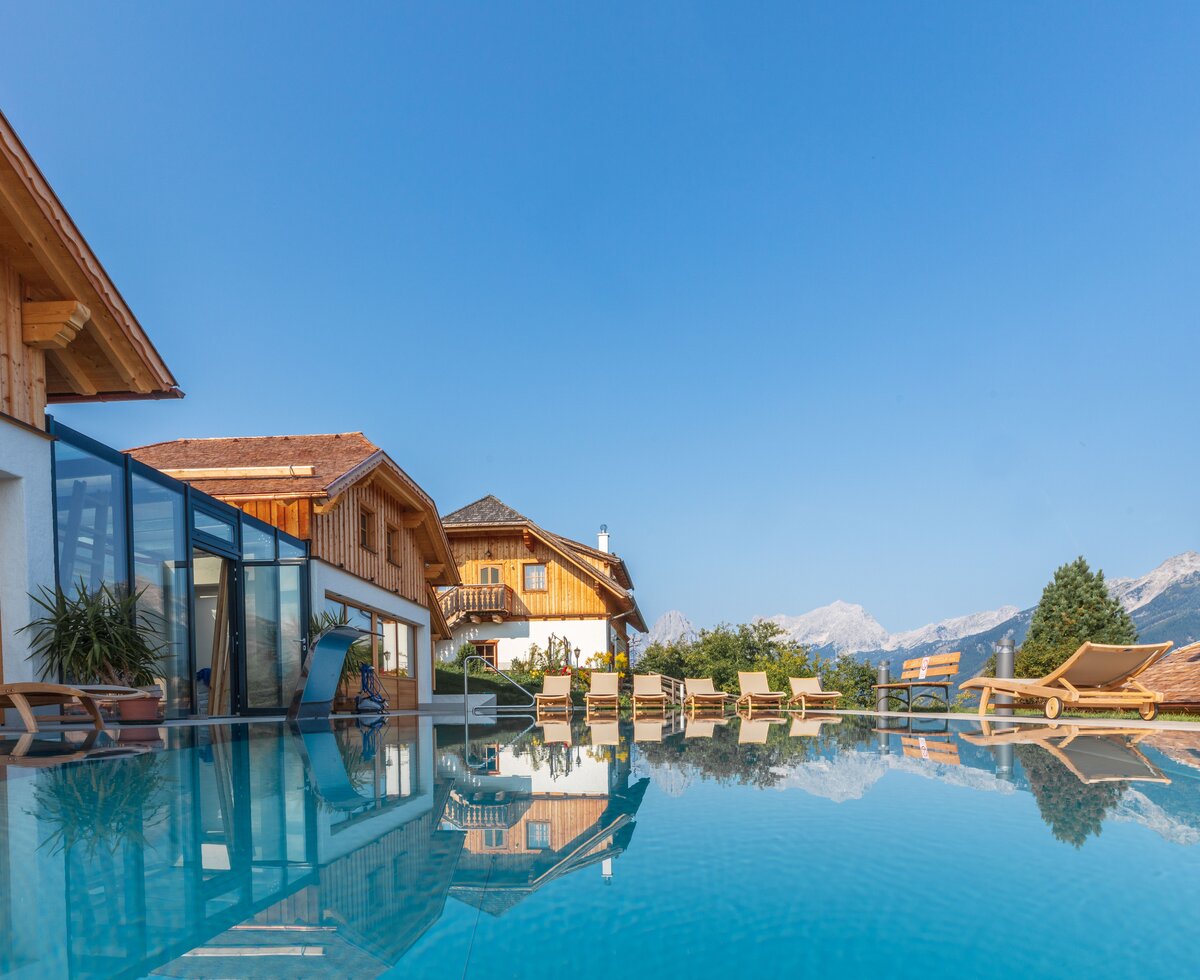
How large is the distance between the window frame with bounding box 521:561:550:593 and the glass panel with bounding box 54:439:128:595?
21262 mm

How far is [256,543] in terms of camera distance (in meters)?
14.9

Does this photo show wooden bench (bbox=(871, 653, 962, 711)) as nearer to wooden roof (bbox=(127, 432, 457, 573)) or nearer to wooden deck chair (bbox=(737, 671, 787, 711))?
wooden deck chair (bbox=(737, 671, 787, 711))

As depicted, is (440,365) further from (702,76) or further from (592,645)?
(702,76)

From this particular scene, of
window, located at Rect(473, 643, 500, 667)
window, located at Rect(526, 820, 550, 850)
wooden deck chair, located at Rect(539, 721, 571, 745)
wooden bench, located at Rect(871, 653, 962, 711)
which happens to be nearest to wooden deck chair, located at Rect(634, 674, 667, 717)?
wooden bench, located at Rect(871, 653, 962, 711)

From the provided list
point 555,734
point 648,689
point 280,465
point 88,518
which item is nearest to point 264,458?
point 280,465

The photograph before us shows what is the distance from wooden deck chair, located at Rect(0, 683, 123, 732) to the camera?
264 inches

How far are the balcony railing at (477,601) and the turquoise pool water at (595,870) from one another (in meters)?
22.9

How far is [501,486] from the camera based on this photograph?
3669cm

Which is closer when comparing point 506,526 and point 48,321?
point 48,321

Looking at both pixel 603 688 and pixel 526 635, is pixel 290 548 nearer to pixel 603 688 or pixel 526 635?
pixel 603 688

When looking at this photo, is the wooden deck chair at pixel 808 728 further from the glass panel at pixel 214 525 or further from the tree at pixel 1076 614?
the tree at pixel 1076 614

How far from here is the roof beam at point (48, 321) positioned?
929cm

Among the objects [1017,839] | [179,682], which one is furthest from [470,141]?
[1017,839]

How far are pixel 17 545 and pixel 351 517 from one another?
9.46m
